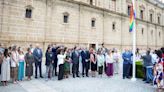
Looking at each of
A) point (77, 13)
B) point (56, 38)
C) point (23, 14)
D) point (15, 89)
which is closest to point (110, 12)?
point (77, 13)

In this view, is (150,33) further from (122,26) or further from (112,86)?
(112,86)

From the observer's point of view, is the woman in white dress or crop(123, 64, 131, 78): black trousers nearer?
the woman in white dress

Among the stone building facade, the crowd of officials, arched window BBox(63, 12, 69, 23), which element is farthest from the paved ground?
arched window BBox(63, 12, 69, 23)

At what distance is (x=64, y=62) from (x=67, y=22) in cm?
1173

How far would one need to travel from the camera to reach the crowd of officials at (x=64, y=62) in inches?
394

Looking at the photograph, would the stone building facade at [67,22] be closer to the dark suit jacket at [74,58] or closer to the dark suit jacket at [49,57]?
the dark suit jacket at [49,57]

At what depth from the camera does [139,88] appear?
10086mm

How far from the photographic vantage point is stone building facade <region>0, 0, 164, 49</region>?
18.3 metres

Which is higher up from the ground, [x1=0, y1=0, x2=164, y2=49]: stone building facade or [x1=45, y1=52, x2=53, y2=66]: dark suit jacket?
[x1=0, y1=0, x2=164, y2=49]: stone building facade

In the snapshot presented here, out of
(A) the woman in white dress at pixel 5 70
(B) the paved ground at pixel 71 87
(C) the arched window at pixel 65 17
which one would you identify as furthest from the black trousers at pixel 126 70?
(C) the arched window at pixel 65 17

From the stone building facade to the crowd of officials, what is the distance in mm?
6294

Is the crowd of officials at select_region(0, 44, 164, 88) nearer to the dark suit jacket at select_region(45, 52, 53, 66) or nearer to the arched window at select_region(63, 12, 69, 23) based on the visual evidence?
the dark suit jacket at select_region(45, 52, 53, 66)

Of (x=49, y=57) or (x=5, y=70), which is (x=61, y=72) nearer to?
(x=49, y=57)

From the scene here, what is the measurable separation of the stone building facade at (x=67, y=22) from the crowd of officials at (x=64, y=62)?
629 centimetres
